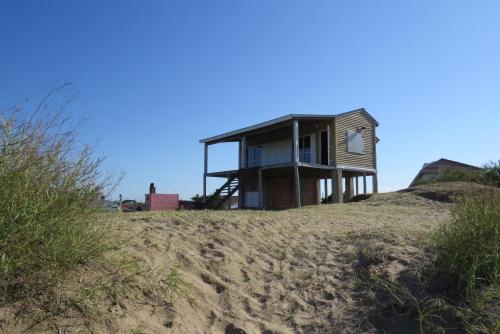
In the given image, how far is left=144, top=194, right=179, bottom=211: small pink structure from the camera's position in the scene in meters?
18.9

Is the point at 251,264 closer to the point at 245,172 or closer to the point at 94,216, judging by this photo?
the point at 94,216

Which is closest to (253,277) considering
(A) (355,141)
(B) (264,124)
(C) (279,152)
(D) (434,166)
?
(B) (264,124)

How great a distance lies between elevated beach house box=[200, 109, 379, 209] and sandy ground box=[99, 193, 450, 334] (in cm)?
964

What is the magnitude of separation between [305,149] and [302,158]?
0.50 meters

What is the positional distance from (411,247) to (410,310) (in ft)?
4.82

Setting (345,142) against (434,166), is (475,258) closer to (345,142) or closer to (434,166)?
(345,142)

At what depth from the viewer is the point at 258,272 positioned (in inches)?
185

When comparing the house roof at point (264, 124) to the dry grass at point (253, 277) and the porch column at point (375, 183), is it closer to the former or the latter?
the porch column at point (375, 183)

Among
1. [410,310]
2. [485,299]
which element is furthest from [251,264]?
[485,299]

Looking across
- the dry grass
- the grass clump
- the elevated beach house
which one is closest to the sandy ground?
the dry grass

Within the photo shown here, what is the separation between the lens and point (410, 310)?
3.71 meters

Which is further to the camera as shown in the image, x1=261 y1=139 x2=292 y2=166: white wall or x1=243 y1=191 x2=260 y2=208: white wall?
x1=243 y1=191 x2=260 y2=208: white wall

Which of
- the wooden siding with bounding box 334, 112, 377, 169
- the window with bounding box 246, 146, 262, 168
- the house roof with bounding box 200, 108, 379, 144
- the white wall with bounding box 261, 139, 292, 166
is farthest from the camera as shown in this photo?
the window with bounding box 246, 146, 262, 168

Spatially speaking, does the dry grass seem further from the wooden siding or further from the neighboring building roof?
the neighboring building roof
